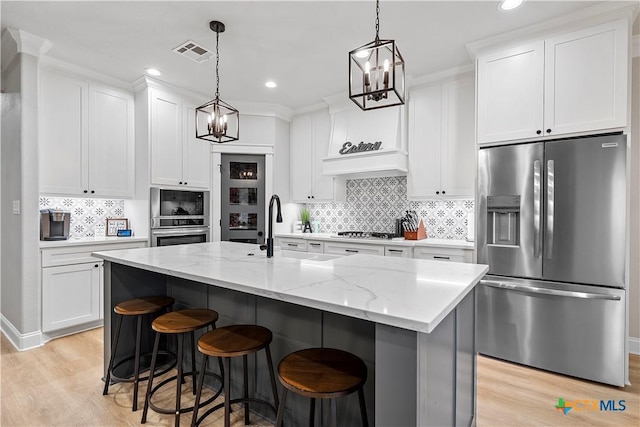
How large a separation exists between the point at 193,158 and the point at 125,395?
9.30 feet

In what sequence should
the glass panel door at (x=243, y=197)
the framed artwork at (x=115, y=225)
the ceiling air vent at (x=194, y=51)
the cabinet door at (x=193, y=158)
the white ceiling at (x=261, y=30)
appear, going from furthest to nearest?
the glass panel door at (x=243, y=197)
the cabinet door at (x=193, y=158)
the framed artwork at (x=115, y=225)
the ceiling air vent at (x=194, y=51)
the white ceiling at (x=261, y=30)

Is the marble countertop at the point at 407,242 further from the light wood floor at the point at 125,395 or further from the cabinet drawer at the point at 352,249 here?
the light wood floor at the point at 125,395

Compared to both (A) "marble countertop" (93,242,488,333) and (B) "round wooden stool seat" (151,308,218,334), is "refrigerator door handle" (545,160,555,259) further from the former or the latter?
(B) "round wooden stool seat" (151,308,218,334)

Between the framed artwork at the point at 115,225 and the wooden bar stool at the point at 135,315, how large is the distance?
2.00m

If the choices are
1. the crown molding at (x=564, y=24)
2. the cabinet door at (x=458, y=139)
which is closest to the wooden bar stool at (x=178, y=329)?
the cabinet door at (x=458, y=139)

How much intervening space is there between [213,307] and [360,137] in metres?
2.79

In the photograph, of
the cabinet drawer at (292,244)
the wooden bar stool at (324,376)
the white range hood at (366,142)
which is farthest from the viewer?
the cabinet drawer at (292,244)

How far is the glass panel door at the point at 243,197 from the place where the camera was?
461 centimetres

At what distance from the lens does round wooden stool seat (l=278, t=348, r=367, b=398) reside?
122 centimetres

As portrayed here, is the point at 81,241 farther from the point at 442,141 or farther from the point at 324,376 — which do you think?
the point at 442,141

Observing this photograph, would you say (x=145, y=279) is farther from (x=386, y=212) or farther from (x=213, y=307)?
(x=386, y=212)

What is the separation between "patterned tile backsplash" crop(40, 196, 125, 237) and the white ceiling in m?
1.49

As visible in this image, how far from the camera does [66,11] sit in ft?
8.33

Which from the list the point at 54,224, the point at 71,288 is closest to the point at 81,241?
the point at 54,224
